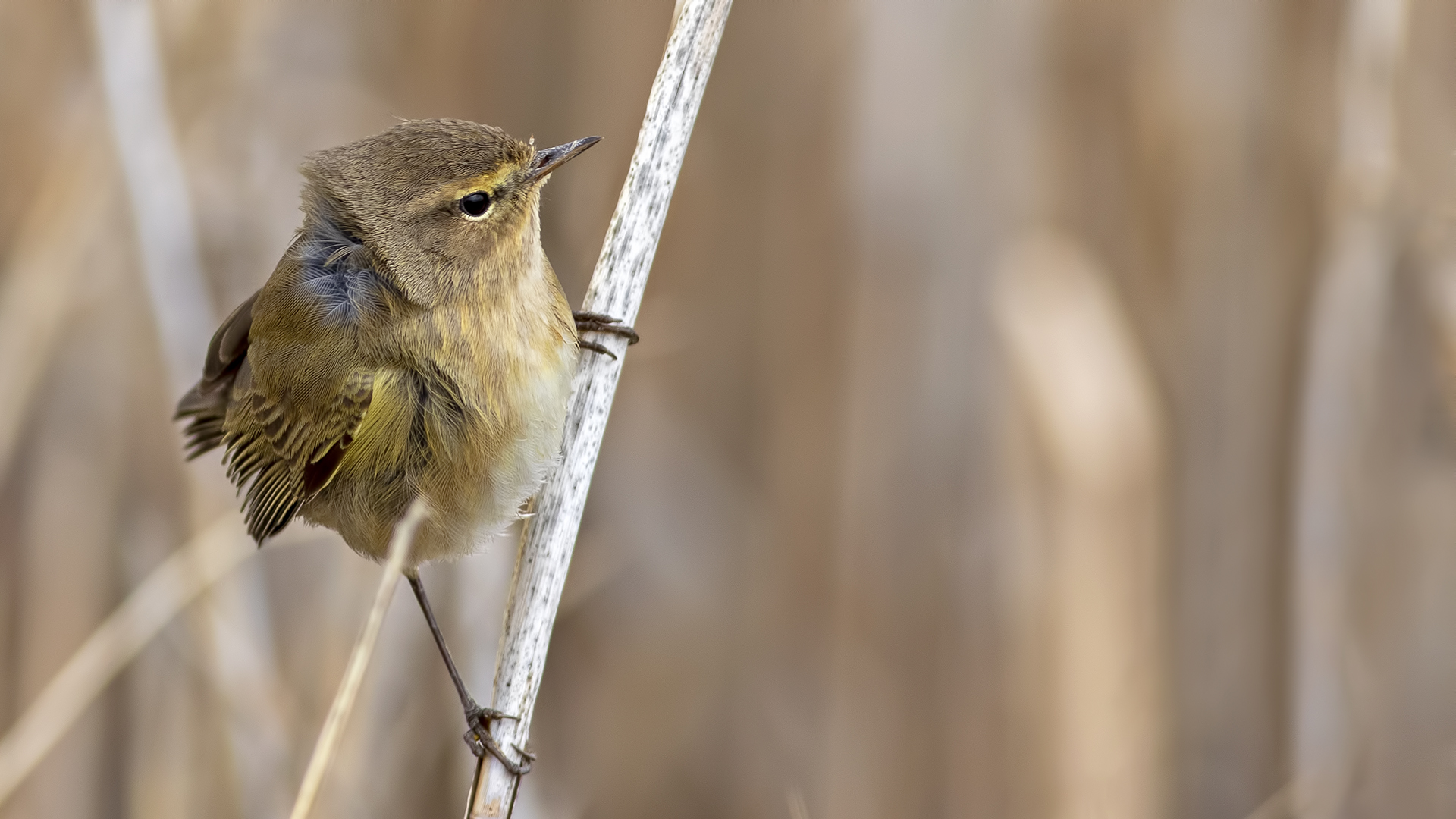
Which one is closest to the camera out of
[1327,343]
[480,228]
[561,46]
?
[480,228]

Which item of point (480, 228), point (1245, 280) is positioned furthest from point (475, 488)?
point (1245, 280)

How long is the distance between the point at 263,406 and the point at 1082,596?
1.67 m

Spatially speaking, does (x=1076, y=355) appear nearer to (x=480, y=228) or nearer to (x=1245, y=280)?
(x=1245, y=280)

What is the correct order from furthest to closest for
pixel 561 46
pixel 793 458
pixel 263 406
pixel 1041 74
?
pixel 561 46
pixel 793 458
pixel 1041 74
pixel 263 406

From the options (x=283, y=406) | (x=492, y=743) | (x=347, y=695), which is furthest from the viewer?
(x=283, y=406)

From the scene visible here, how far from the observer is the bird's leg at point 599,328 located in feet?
6.75

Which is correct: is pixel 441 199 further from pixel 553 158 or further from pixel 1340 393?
pixel 1340 393

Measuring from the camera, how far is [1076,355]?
8.72 feet

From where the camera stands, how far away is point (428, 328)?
2059mm

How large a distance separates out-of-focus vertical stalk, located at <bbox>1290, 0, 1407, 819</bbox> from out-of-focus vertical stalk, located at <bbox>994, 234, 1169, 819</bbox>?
11.3 inches

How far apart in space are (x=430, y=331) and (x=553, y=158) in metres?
0.36

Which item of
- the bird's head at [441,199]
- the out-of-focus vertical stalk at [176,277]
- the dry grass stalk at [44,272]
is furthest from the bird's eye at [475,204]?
the dry grass stalk at [44,272]

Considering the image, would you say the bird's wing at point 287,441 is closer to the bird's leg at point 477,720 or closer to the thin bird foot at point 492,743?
the bird's leg at point 477,720

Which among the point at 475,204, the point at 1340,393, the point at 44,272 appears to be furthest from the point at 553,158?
the point at 1340,393
